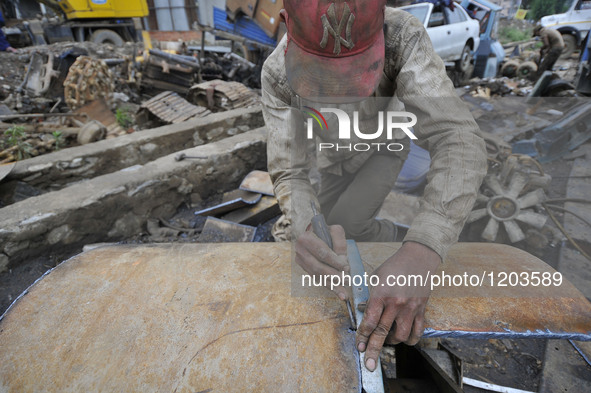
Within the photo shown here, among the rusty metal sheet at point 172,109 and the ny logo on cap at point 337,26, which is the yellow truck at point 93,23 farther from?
the ny logo on cap at point 337,26

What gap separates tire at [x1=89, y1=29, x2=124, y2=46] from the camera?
9.72m

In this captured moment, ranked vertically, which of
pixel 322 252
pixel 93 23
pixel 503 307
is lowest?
pixel 503 307

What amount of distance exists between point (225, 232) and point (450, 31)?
715cm

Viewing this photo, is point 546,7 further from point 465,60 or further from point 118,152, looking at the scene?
point 118,152

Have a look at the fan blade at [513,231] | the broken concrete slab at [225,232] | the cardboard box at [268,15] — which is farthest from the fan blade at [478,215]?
the cardboard box at [268,15]

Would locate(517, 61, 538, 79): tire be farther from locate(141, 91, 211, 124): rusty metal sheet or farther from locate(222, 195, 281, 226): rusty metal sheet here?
locate(222, 195, 281, 226): rusty metal sheet

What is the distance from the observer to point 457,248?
1.30 m

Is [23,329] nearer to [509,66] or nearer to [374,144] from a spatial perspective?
[374,144]

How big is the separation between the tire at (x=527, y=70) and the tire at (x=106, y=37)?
39.2 feet

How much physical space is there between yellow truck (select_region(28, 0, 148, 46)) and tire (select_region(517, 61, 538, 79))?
11276 mm

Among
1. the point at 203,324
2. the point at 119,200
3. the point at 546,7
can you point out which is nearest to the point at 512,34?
the point at 546,7

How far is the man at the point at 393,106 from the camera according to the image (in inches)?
35.4

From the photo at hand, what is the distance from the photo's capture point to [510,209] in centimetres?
268

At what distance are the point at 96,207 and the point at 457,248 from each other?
247 centimetres
